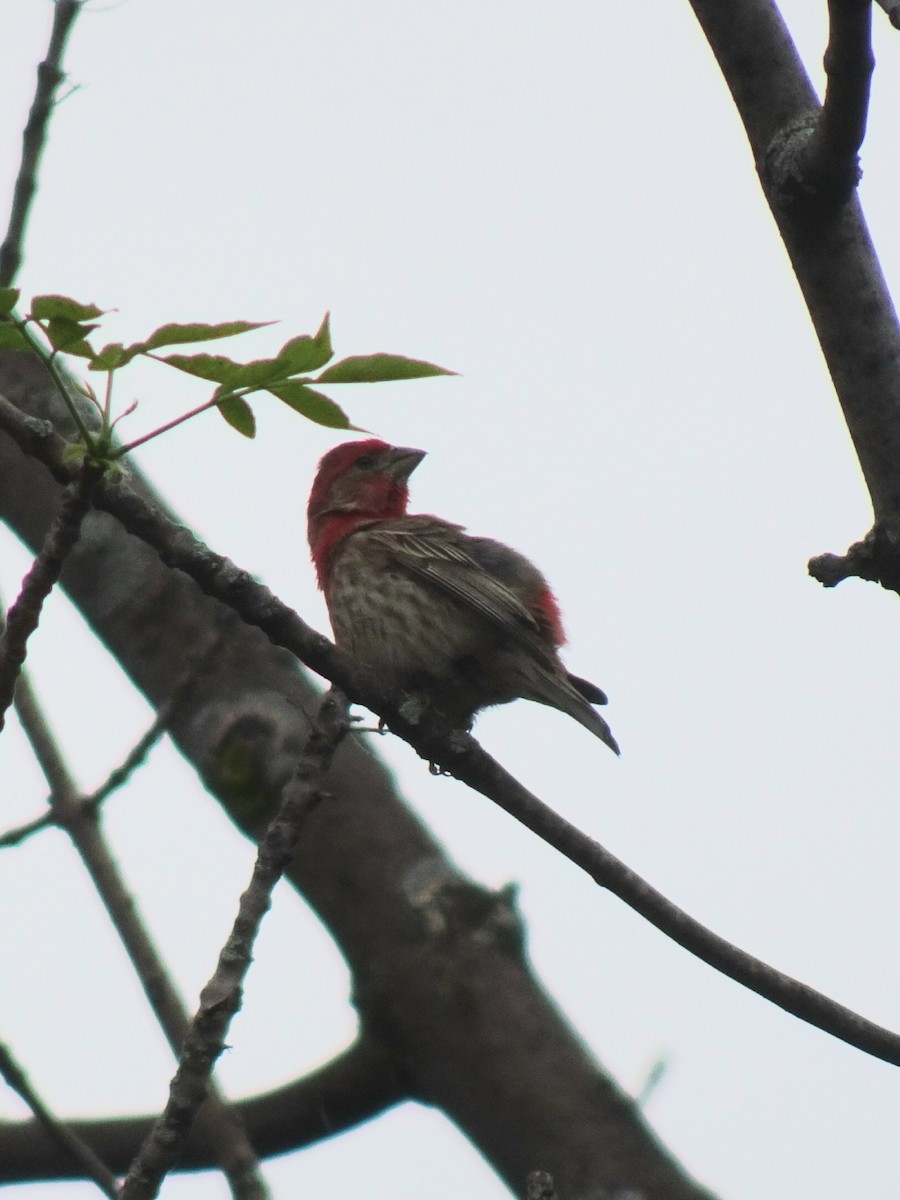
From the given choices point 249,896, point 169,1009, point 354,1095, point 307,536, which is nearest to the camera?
point 249,896

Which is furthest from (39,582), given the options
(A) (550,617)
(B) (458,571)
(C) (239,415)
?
(A) (550,617)

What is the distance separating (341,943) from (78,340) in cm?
391

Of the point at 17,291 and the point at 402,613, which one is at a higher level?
the point at 402,613

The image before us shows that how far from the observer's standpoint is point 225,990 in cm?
389

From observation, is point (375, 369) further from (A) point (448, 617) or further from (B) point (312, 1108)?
(B) point (312, 1108)

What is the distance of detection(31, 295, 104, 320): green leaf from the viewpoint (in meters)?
2.99

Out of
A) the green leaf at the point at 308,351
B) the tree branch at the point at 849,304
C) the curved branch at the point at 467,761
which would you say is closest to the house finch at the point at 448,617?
the curved branch at the point at 467,761

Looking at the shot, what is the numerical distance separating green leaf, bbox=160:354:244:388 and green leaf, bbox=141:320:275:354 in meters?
0.04

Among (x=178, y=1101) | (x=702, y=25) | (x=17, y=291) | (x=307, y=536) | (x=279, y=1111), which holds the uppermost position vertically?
(x=307, y=536)

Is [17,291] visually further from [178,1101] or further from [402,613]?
[402,613]

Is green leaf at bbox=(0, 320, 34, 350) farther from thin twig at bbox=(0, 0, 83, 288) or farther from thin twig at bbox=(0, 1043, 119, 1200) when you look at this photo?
thin twig at bbox=(0, 1043, 119, 1200)

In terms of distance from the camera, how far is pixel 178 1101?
375 cm

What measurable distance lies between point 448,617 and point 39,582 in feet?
10.5

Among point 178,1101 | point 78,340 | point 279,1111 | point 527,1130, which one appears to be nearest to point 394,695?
point 178,1101
